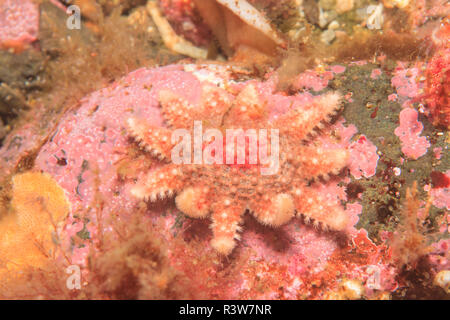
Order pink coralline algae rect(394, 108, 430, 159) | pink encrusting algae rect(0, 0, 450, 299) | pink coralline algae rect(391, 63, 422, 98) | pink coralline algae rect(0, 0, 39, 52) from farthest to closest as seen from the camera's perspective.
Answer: pink coralline algae rect(0, 0, 39, 52) < pink coralline algae rect(391, 63, 422, 98) < pink coralline algae rect(394, 108, 430, 159) < pink encrusting algae rect(0, 0, 450, 299)

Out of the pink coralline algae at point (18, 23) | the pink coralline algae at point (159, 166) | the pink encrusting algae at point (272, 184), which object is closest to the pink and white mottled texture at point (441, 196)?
the pink encrusting algae at point (272, 184)

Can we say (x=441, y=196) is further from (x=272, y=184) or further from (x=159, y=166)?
(x=159, y=166)

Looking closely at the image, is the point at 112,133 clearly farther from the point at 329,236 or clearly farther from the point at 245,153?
the point at 329,236

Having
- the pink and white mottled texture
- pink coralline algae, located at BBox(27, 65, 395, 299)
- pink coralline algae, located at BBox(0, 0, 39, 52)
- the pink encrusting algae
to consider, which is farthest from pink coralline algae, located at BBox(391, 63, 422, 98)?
pink coralline algae, located at BBox(0, 0, 39, 52)

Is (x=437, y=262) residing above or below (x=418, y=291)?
above

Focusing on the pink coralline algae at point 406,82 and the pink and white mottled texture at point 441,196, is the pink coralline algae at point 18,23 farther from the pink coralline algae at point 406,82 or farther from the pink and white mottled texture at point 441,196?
the pink and white mottled texture at point 441,196

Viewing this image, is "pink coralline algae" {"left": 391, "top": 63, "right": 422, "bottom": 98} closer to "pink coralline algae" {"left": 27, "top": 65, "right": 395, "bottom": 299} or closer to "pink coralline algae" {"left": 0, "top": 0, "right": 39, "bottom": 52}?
"pink coralline algae" {"left": 27, "top": 65, "right": 395, "bottom": 299}

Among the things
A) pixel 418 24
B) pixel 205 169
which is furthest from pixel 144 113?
pixel 418 24
